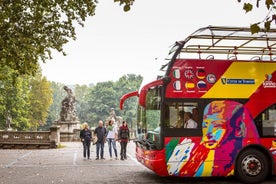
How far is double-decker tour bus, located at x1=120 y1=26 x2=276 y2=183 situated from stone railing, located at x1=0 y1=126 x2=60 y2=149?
1512 centimetres

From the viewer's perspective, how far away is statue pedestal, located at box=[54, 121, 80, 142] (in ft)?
116

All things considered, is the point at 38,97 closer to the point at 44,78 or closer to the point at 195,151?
the point at 44,78

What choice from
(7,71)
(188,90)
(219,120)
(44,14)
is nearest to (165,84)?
(188,90)

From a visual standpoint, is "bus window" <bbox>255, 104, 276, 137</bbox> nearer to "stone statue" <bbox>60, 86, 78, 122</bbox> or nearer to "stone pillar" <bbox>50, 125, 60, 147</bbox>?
"stone pillar" <bbox>50, 125, 60, 147</bbox>

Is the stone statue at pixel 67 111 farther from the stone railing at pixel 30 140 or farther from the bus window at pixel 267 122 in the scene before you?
the bus window at pixel 267 122

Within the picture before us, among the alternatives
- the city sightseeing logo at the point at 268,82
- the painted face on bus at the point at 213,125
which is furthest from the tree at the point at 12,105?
the city sightseeing logo at the point at 268,82

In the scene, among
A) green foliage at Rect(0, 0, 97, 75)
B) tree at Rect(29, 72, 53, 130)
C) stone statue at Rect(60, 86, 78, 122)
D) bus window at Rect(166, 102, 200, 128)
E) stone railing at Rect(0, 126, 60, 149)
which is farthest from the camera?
tree at Rect(29, 72, 53, 130)

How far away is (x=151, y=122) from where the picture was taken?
10625 millimetres

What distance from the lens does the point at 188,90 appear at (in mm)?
10172

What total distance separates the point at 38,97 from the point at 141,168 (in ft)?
168

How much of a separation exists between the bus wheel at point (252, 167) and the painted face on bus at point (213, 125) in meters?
0.85

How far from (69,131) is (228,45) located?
1121 inches

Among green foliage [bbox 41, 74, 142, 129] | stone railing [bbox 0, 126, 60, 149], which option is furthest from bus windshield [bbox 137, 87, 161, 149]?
green foliage [bbox 41, 74, 142, 129]

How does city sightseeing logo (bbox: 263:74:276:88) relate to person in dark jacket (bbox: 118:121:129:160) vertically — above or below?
above
